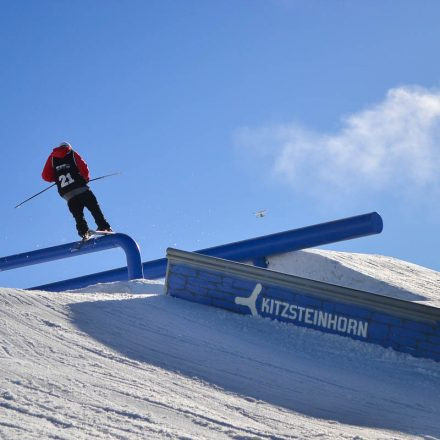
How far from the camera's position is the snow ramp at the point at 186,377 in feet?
15.2

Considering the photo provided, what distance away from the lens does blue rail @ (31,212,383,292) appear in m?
12.3

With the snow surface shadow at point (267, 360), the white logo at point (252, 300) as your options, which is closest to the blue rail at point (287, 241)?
the white logo at point (252, 300)

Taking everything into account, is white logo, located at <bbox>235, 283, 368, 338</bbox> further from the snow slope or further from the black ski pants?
the black ski pants

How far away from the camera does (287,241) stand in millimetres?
12516

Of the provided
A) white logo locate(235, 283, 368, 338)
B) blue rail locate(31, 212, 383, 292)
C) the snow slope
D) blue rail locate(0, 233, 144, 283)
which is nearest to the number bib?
blue rail locate(0, 233, 144, 283)

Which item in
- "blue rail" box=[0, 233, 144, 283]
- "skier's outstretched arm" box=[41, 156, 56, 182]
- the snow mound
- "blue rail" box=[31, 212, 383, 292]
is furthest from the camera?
"blue rail" box=[31, 212, 383, 292]

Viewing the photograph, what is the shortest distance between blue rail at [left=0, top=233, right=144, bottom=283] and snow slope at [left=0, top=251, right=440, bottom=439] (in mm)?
3041

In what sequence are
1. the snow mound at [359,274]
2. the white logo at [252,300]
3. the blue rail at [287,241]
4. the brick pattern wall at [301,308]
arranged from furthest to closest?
the blue rail at [287,241] → the snow mound at [359,274] → the white logo at [252,300] → the brick pattern wall at [301,308]

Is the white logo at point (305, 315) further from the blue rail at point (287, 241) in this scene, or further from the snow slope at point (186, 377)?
the blue rail at point (287, 241)

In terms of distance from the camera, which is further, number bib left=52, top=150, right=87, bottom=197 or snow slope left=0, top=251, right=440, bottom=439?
number bib left=52, top=150, right=87, bottom=197

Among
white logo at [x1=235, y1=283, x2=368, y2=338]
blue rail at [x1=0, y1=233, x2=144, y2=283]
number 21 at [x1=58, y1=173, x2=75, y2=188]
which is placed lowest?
white logo at [x1=235, y1=283, x2=368, y2=338]

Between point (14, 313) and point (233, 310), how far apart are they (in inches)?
102

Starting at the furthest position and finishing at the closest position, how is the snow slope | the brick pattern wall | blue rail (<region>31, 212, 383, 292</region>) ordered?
blue rail (<region>31, 212, 383, 292</region>) → the brick pattern wall → the snow slope

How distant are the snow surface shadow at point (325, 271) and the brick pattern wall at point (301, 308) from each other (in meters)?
4.82
